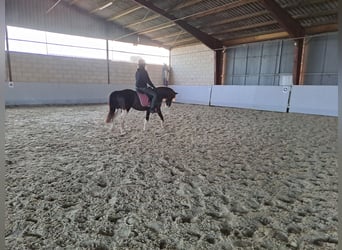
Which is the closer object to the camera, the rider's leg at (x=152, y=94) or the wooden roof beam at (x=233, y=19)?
the rider's leg at (x=152, y=94)

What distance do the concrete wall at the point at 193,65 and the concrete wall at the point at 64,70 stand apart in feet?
9.04

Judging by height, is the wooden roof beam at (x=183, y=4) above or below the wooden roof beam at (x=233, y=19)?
above

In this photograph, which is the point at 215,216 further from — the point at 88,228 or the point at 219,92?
the point at 219,92

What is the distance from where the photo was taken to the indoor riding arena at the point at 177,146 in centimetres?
155

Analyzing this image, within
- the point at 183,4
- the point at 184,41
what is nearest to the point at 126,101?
the point at 183,4

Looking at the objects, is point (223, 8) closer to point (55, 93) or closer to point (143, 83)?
point (143, 83)

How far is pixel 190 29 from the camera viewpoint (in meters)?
11.1

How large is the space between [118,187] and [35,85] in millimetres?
9650

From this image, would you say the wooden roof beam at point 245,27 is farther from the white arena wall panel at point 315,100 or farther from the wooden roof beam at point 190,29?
the white arena wall panel at point 315,100

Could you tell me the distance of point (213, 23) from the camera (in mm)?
10469

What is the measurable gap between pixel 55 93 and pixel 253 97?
8.77 metres

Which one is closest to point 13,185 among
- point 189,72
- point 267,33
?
point 267,33

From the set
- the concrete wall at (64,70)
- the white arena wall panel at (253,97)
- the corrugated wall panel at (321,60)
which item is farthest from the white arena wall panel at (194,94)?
the corrugated wall panel at (321,60)

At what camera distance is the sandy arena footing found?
145 centimetres
